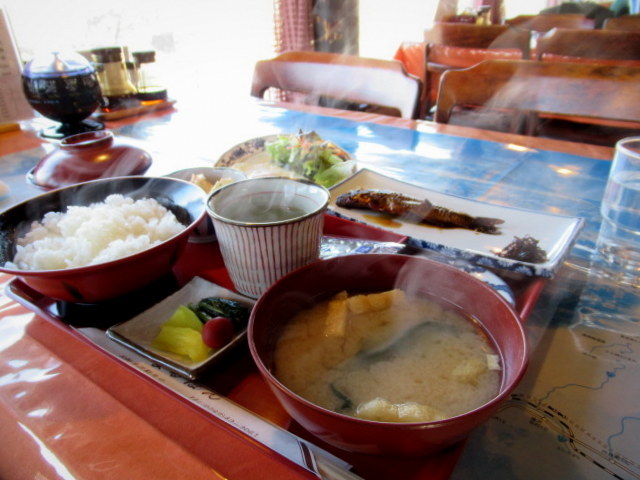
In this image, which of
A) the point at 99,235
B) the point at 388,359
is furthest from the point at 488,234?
the point at 99,235

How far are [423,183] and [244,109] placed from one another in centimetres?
162

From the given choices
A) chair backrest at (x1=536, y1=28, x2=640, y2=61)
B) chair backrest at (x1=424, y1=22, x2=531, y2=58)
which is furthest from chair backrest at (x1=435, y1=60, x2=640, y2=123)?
chair backrest at (x1=424, y1=22, x2=531, y2=58)

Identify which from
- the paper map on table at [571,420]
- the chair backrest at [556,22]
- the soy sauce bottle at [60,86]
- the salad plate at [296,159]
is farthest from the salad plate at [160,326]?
the chair backrest at [556,22]

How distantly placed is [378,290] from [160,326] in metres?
0.44

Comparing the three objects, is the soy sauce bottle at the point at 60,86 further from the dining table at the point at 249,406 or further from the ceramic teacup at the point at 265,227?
the ceramic teacup at the point at 265,227

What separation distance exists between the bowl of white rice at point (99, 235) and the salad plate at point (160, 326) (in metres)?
0.10

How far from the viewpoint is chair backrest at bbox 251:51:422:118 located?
2525 mm

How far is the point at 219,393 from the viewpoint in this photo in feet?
2.28

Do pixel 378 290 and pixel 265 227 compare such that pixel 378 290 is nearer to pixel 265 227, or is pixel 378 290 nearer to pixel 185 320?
pixel 265 227

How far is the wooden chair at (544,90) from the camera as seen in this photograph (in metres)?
1.90

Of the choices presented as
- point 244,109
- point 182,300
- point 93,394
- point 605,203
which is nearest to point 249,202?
point 182,300

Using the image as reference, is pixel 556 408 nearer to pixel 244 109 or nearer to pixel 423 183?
pixel 423 183

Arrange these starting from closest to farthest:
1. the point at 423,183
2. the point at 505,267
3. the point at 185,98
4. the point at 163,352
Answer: the point at 163,352 < the point at 505,267 < the point at 423,183 < the point at 185,98

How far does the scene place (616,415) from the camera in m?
0.70
